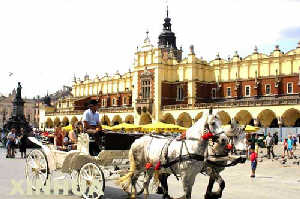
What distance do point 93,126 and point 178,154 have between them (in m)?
2.83

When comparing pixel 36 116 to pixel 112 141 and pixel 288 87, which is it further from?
pixel 112 141

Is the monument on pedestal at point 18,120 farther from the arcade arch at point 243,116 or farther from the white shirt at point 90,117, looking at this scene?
the white shirt at point 90,117

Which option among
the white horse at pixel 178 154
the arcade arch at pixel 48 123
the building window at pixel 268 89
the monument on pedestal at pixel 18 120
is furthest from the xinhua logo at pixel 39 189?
the arcade arch at pixel 48 123

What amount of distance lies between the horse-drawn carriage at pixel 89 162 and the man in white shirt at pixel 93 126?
0.48 feet

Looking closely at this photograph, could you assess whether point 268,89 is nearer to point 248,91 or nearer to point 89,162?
point 248,91

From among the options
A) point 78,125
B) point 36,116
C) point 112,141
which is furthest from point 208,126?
point 36,116

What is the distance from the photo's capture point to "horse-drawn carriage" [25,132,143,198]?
857 centimetres

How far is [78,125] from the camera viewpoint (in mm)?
9883

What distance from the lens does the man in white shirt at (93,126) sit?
913cm

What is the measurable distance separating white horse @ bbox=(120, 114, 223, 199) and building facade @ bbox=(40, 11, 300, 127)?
106 feet

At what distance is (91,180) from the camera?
855cm

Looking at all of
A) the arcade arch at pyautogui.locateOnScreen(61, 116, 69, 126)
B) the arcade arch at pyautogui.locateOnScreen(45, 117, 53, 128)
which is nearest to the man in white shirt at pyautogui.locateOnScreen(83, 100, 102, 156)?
the arcade arch at pyautogui.locateOnScreen(61, 116, 69, 126)

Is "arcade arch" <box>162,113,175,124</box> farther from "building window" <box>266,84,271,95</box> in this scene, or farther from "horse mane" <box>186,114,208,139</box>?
"horse mane" <box>186,114,208,139</box>

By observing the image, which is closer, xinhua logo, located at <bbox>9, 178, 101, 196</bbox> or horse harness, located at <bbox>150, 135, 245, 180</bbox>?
horse harness, located at <bbox>150, 135, 245, 180</bbox>
